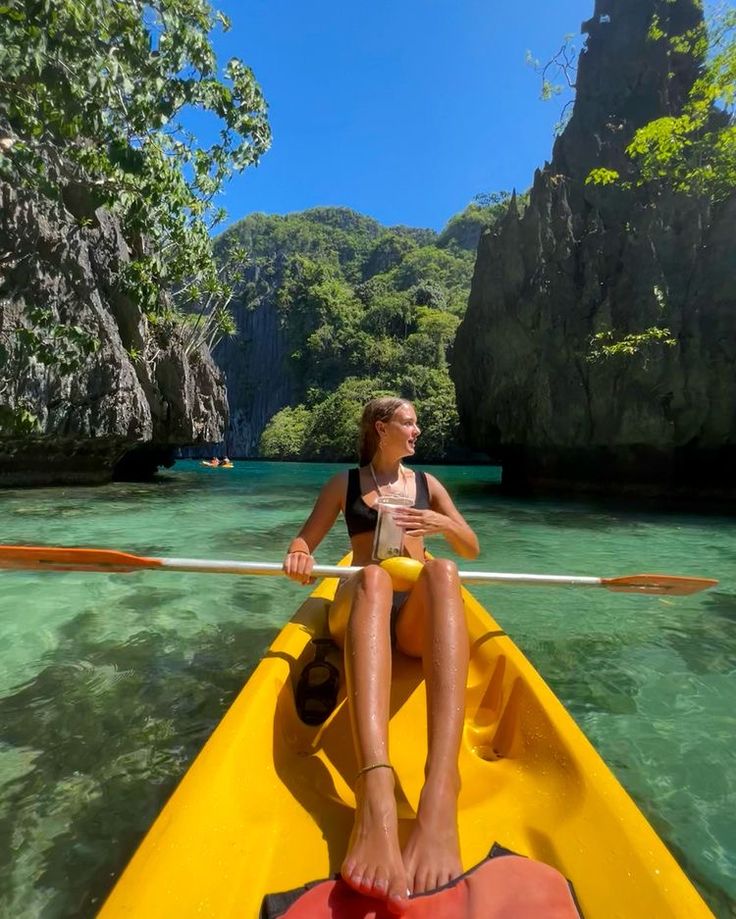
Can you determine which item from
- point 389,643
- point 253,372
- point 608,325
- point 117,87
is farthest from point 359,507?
point 253,372

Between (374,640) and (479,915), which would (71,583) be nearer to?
(374,640)

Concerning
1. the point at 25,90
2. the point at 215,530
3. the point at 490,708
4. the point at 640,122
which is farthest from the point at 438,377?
the point at 490,708

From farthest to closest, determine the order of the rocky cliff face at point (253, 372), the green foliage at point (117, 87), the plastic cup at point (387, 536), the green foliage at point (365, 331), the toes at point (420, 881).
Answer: the rocky cliff face at point (253, 372) < the green foliage at point (365, 331) < the green foliage at point (117, 87) < the plastic cup at point (387, 536) < the toes at point (420, 881)

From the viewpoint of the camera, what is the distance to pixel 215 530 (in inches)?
405

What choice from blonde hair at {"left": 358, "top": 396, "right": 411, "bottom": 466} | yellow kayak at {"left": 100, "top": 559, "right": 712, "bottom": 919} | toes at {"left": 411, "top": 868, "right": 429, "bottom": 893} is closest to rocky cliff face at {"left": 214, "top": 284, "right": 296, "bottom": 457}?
blonde hair at {"left": 358, "top": 396, "right": 411, "bottom": 466}

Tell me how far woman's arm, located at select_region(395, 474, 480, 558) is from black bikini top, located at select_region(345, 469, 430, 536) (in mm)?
73

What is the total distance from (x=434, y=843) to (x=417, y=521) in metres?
1.31

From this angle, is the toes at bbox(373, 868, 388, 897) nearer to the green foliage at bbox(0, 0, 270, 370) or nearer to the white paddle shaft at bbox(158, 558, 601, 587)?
the white paddle shaft at bbox(158, 558, 601, 587)

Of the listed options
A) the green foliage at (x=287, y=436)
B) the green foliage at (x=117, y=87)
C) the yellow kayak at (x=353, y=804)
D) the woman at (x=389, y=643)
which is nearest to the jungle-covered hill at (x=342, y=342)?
the green foliage at (x=287, y=436)

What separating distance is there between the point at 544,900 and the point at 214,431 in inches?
1073

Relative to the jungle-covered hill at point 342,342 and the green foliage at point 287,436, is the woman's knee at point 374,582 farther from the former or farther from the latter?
the green foliage at point 287,436

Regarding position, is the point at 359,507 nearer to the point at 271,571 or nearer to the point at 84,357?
the point at 271,571

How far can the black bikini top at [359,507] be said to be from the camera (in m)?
2.65

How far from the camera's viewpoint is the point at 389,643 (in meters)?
1.72
